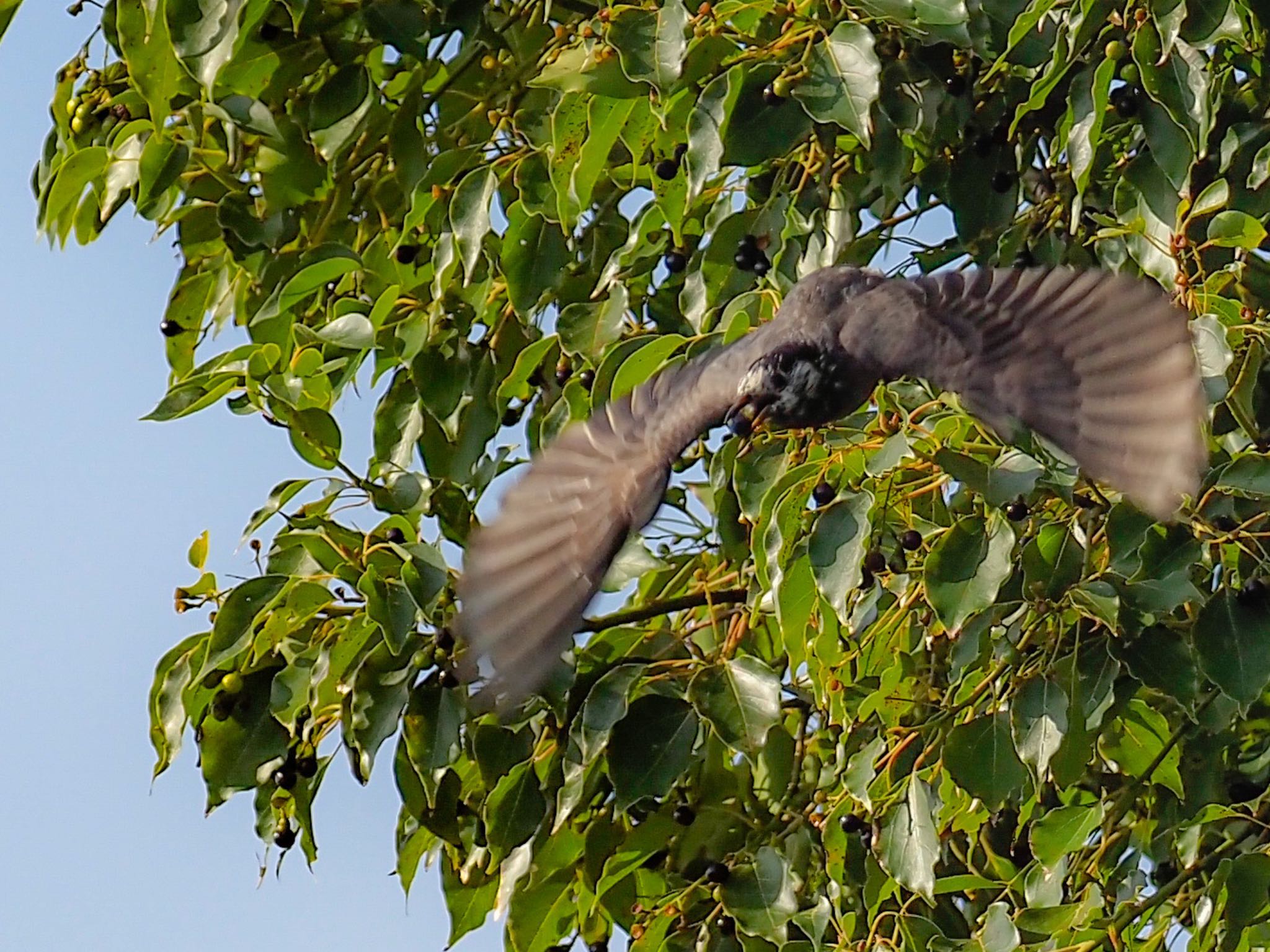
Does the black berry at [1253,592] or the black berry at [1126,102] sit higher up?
the black berry at [1126,102]

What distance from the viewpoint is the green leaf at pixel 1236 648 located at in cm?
234

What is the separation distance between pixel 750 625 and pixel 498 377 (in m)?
0.51

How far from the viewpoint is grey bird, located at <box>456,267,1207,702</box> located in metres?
2.03

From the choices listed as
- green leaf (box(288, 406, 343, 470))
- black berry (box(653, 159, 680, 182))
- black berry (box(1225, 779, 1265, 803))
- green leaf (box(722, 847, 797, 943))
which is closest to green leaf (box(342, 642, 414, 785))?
green leaf (box(288, 406, 343, 470))

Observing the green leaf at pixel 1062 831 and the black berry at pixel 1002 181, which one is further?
the black berry at pixel 1002 181

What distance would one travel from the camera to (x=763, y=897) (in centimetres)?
252

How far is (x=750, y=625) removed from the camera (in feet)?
8.52

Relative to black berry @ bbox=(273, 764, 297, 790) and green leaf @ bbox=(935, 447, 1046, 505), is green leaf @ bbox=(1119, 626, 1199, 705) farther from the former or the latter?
black berry @ bbox=(273, 764, 297, 790)

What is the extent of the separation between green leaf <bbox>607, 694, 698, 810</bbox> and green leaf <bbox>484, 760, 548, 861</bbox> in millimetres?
120

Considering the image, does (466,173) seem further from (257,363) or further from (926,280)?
(926,280)

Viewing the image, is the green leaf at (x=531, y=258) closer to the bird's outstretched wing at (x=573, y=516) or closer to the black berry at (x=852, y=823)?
the bird's outstretched wing at (x=573, y=516)

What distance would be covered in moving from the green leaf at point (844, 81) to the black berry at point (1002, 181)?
0.38 metres

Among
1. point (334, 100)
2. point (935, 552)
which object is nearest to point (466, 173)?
point (334, 100)

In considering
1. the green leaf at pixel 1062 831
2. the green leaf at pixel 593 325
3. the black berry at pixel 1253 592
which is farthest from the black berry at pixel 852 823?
the green leaf at pixel 593 325
